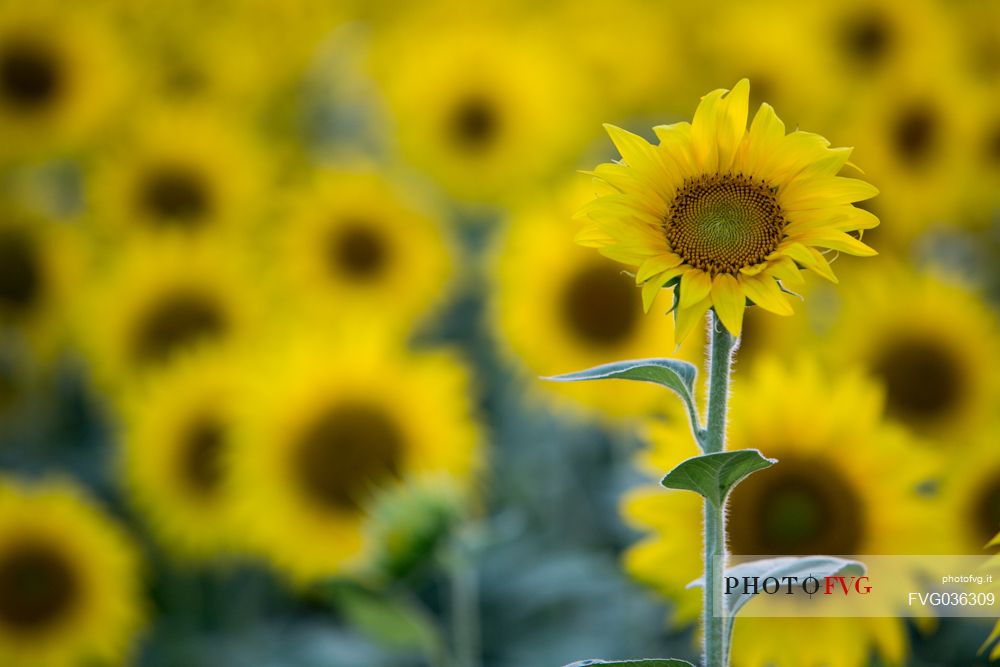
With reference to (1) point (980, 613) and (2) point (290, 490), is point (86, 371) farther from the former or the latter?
(1) point (980, 613)

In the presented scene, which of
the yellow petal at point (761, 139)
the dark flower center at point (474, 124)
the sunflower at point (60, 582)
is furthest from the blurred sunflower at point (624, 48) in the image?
the yellow petal at point (761, 139)

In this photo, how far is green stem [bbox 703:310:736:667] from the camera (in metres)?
0.66

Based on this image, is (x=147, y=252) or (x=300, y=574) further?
(x=147, y=252)

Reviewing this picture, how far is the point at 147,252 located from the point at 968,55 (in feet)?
5.66

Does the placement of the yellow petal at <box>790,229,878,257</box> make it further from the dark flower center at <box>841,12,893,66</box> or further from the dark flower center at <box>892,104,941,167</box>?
the dark flower center at <box>841,12,893,66</box>

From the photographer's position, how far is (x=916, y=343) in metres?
1.67

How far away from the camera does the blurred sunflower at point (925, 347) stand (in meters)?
1.59

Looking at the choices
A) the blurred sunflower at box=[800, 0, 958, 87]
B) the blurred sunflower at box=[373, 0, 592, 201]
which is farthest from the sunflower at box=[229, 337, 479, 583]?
the blurred sunflower at box=[800, 0, 958, 87]

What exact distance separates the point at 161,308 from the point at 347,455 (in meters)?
0.60

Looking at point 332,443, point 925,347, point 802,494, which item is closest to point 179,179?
point 332,443

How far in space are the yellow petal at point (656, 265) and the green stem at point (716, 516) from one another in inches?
1.5

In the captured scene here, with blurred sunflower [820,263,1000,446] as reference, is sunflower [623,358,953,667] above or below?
below

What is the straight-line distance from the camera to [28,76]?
2.40 meters

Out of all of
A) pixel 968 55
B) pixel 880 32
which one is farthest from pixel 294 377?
pixel 968 55
